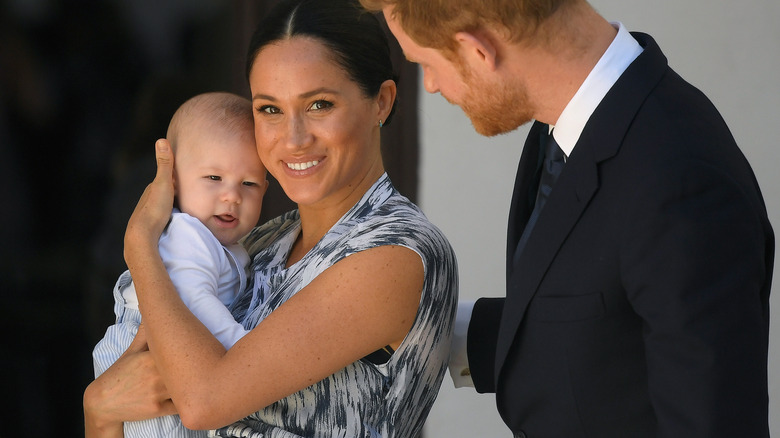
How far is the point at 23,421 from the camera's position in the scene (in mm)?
3080

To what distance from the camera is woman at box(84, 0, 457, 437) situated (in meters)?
1.66

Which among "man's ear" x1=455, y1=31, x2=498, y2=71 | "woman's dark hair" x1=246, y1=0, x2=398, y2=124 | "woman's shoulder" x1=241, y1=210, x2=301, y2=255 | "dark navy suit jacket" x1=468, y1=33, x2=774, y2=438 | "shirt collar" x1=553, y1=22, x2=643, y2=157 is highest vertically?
"woman's dark hair" x1=246, y1=0, x2=398, y2=124

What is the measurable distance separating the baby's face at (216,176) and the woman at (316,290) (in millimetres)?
49

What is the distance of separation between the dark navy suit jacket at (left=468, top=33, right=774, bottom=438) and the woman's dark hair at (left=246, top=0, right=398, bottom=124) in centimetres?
65

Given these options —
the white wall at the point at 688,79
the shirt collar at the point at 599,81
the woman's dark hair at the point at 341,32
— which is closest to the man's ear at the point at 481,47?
the shirt collar at the point at 599,81

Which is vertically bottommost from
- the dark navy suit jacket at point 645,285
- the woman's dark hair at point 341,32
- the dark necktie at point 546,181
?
the dark navy suit jacket at point 645,285

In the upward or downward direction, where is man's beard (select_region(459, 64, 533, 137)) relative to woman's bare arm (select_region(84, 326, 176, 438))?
upward

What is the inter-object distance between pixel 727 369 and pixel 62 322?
2.45 m

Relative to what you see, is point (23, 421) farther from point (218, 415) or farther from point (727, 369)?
point (727, 369)

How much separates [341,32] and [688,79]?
1.98m

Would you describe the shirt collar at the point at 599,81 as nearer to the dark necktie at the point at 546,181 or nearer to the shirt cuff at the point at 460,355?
the dark necktie at the point at 546,181

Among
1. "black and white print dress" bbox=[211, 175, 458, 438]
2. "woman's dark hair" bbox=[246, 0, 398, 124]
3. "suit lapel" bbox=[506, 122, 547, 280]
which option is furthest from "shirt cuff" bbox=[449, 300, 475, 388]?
"woman's dark hair" bbox=[246, 0, 398, 124]

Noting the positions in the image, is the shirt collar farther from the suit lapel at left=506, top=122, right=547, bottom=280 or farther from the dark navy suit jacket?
the suit lapel at left=506, top=122, right=547, bottom=280

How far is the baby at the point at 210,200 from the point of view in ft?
6.49
